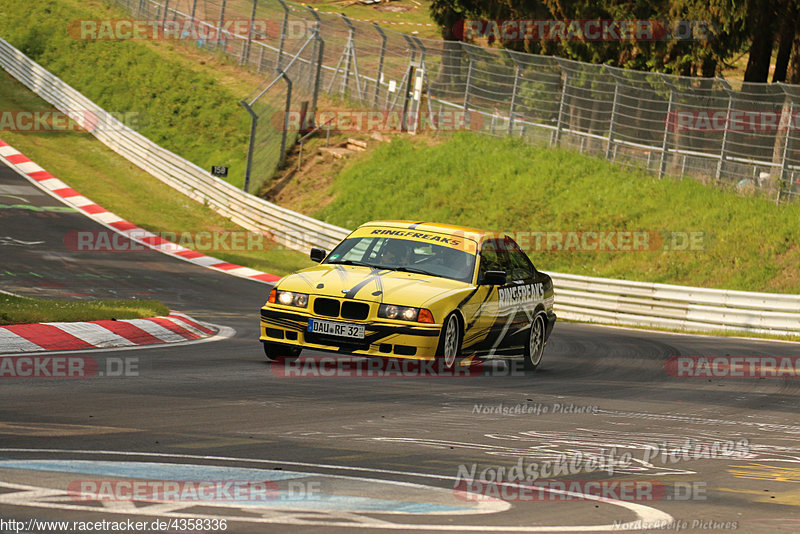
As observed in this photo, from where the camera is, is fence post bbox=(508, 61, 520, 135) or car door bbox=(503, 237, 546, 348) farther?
fence post bbox=(508, 61, 520, 135)

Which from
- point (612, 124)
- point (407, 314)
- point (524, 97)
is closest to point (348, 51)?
point (524, 97)

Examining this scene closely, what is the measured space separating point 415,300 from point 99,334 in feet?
10.4

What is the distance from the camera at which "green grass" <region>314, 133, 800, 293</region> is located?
81.5 ft

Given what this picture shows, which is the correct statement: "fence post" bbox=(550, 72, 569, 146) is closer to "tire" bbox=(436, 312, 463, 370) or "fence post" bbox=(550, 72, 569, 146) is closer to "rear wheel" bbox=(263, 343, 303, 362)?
"tire" bbox=(436, 312, 463, 370)

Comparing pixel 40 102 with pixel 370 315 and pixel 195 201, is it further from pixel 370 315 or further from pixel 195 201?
pixel 370 315

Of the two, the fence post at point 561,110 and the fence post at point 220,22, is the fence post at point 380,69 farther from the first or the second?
the fence post at point 220,22

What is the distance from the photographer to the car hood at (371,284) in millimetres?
10125

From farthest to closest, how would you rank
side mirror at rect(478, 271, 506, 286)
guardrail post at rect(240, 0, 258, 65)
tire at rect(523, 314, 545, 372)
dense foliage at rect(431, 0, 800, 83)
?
1. guardrail post at rect(240, 0, 258, 65)
2. dense foliage at rect(431, 0, 800, 83)
3. tire at rect(523, 314, 545, 372)
4. side mirror at rect(478, 271, 506, 286)

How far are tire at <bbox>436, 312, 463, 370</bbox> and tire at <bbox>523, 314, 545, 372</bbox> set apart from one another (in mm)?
1441

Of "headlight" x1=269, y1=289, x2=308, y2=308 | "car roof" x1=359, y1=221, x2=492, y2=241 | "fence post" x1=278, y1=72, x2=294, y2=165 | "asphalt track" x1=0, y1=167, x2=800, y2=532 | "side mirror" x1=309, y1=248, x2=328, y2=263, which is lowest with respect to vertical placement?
"asphalt track" x1=0, y1=167, x2=800, y2=532

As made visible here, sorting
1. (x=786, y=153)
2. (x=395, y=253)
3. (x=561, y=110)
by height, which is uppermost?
(x=561, y=110)

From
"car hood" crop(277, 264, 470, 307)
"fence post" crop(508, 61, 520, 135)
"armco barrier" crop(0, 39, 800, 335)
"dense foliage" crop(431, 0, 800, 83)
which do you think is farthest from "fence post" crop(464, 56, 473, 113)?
"car hood" crop(277, 264, 470, 307)

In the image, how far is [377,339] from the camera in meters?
10.0

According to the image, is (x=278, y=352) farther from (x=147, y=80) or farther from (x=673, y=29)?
(x=147, y=80)
